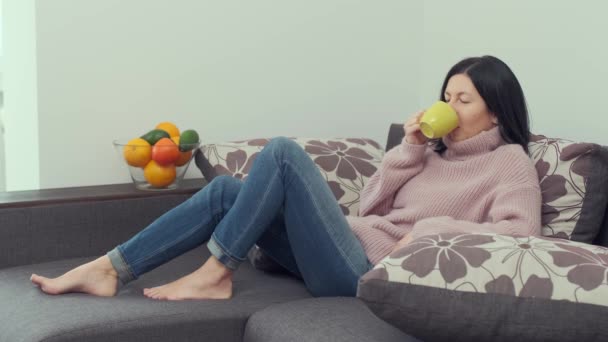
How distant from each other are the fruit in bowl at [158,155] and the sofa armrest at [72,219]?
51 mm

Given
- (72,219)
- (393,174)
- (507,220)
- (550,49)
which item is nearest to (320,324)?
(507,220)

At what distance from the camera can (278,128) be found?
3123 millimetres

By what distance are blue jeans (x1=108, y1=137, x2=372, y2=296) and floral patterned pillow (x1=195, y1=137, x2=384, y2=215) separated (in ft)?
1.47

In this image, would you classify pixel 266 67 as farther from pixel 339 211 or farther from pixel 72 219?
pixel 339 211

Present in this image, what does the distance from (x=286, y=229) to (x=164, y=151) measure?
652 mm

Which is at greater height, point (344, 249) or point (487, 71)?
point (487, 71)

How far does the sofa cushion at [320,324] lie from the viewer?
1.73 metres

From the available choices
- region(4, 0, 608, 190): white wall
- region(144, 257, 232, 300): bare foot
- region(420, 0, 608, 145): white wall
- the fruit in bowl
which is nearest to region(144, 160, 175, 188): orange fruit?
the fruit in bowl

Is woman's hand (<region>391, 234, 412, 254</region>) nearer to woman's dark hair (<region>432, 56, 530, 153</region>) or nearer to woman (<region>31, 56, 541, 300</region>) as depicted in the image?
woman (<region>31, 56, 541, 300</region>)

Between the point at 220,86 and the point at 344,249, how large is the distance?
1144 mm

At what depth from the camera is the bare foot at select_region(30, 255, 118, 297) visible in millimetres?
2057

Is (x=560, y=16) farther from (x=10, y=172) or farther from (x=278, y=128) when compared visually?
(x=10, y=172)

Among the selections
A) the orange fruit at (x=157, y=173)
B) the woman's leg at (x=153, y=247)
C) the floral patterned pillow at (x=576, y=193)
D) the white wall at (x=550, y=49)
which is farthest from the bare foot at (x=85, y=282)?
the white wall at (x=550, y=49)

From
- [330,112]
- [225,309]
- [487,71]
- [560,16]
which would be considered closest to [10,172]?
[330,112]
